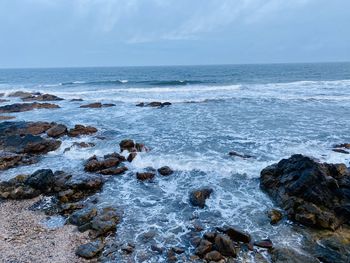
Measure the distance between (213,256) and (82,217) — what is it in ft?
14.8

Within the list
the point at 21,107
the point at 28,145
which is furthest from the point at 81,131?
the point at 21,107

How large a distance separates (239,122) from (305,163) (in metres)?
11.5

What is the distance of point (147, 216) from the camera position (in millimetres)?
10320

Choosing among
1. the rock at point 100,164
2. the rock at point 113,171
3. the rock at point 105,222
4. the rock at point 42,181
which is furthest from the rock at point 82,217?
the rock at point 100,164

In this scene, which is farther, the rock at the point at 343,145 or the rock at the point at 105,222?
the rock at the point at 343,145

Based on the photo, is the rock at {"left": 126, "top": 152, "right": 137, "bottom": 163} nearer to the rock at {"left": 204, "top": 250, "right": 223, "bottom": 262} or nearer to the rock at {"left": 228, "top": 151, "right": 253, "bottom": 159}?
the rock at {"left": 228, "top": 151, "right": 253, "bottom": 159}

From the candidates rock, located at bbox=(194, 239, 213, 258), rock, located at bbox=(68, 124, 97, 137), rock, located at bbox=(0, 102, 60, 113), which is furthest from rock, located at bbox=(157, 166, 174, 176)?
rock, located at bbox=(0, 102, 60, 113)

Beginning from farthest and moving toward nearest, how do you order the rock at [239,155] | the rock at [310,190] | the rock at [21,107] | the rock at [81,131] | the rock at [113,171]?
the rock at [21,107] < the rock at [81,131] < the rock at [239,155] < the rock at [113,171] < the rock at [310,190]

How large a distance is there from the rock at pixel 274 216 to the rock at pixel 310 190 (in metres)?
0.32

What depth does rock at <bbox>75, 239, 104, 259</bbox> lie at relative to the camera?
8145 mm

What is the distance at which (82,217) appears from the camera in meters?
9.93

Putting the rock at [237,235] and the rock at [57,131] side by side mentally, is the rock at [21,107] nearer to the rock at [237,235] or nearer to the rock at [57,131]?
the rock at [57,131]

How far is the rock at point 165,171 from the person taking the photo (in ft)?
44.6

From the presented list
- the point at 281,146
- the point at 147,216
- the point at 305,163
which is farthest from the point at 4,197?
the point at 281,146
